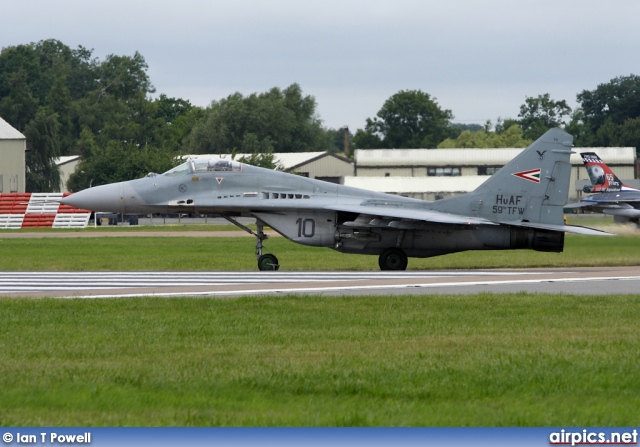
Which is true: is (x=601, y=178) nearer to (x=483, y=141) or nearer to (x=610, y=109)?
(x=483, y=141)

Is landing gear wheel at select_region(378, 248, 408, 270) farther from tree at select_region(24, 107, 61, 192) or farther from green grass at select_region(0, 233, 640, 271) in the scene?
tree at select_region(24, 107, 61, 192)

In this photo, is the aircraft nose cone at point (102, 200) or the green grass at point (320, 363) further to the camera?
the aircraft nose cone at point (102, 200)

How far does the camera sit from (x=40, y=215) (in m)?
53.3

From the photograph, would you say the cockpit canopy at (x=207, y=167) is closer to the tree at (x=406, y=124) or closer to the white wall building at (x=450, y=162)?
the white wall building at (x=450, y=162)

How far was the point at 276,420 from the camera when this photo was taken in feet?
24.1

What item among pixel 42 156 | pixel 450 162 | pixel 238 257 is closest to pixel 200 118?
pixel 42 156

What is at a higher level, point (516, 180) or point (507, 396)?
point (516, 180)

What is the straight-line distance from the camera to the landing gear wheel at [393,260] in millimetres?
22484

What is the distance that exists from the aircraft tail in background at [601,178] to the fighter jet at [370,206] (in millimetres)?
23619

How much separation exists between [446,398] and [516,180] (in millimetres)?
14902

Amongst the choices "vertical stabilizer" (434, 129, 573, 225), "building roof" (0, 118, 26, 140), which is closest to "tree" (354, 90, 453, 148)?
"building roof" (0, 118, 26, 140)

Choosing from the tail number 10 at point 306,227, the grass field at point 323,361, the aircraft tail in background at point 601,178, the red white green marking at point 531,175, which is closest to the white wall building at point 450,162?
the aircraft tail in background at point 601,178

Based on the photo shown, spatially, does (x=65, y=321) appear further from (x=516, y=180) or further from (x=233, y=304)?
(x=516, y=180)

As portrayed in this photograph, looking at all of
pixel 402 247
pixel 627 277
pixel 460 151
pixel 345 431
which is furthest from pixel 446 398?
pixel 460 151
